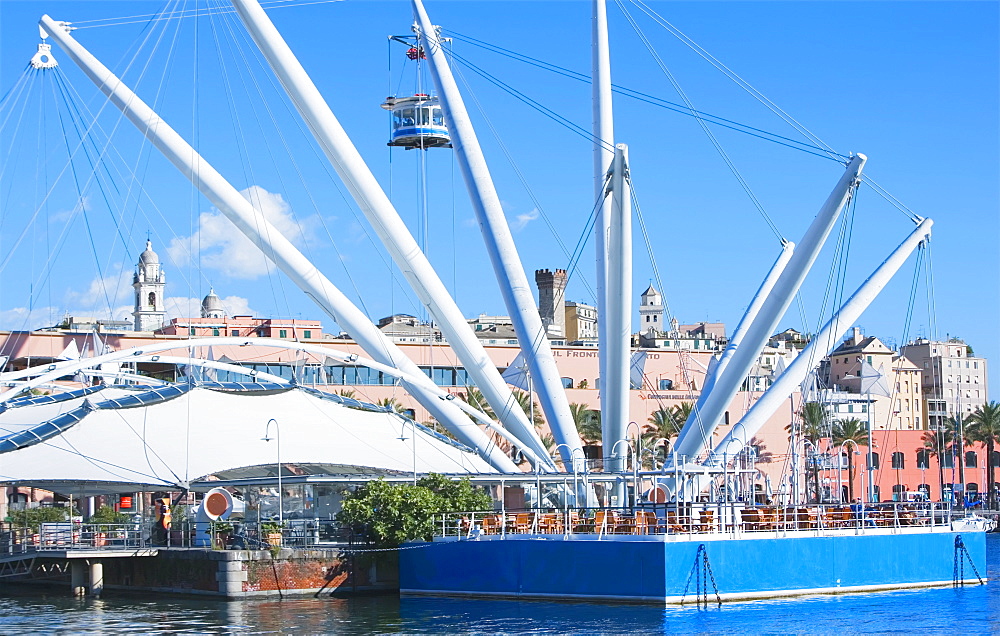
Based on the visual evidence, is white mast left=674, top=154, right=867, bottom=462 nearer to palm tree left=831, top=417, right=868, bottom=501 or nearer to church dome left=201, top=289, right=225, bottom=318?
palm tree left=831, top=417, right=868, bottom=501

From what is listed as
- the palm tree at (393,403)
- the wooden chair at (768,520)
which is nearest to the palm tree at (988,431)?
the palm tree at (393,403)

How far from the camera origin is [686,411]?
97.1 meters

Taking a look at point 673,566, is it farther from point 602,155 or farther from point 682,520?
point 602,155

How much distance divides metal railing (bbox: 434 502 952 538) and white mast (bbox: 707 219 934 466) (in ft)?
21.0

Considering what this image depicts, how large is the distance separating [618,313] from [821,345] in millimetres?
Result: 8619

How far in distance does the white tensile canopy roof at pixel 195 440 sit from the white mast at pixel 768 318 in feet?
32.2

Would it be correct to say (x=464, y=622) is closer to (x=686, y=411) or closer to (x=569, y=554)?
(x=569, y=554)

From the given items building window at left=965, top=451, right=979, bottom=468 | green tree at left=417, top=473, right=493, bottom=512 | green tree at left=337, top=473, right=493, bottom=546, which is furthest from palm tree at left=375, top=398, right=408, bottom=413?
building window at left=965, top=451, right=979, bottom=468

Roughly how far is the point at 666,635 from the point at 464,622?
617cm

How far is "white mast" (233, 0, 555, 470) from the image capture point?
5359 cm

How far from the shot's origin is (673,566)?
40781 millimetres

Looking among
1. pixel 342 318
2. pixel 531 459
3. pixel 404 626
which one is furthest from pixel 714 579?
pixel 342 318

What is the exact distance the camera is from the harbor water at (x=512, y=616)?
3750 cm

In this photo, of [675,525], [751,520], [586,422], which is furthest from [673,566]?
[586,422]
